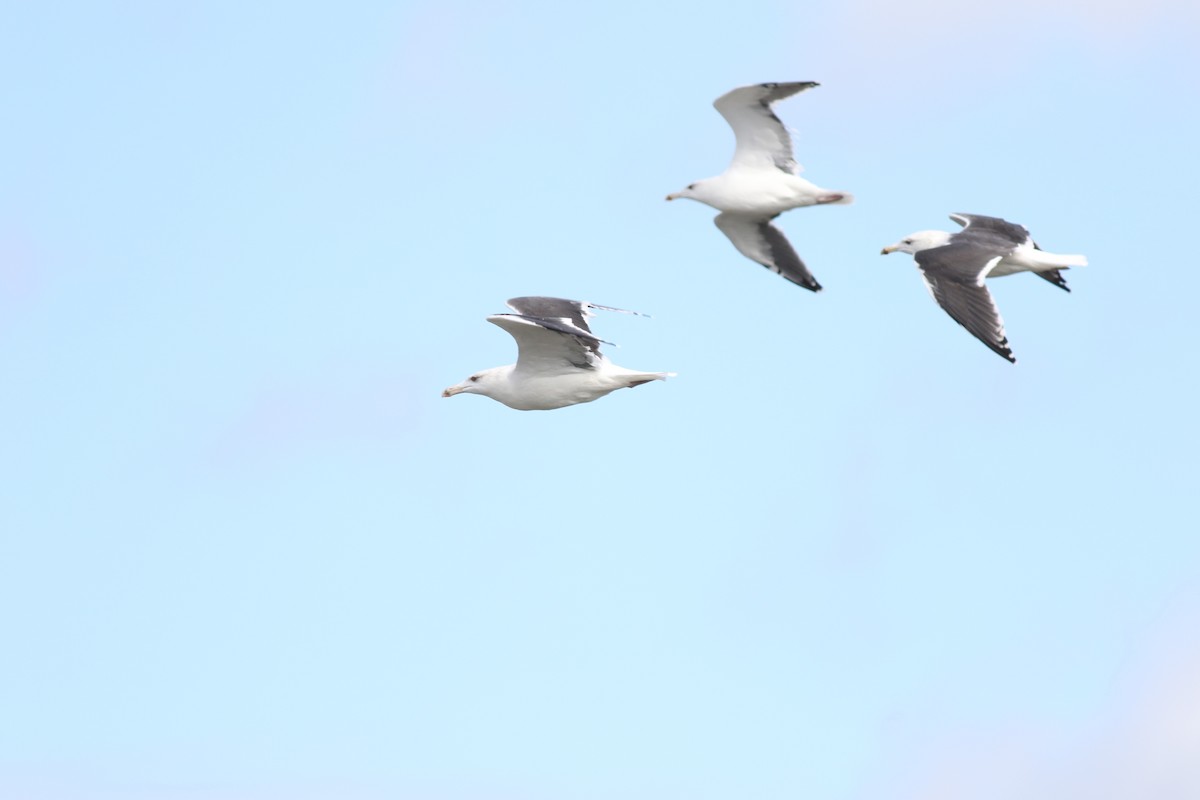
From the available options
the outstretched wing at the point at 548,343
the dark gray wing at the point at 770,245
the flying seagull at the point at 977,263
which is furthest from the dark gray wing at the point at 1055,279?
the outstretched wing at the point at 548,343

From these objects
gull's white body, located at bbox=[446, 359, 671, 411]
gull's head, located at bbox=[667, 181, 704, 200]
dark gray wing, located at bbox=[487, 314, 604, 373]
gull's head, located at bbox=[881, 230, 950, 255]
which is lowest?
gull's white body, located at bbox=[446, 359, 671, 411]

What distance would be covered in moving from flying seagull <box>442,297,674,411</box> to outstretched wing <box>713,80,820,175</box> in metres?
2.66

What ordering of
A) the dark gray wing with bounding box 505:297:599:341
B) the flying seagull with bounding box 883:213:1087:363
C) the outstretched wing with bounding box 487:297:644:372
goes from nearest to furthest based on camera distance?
the outstretched wing with bounding box 487:297:644:372 < the flying seagull with bounding box 883:213:1087:363 < the dark gray wing with bounding box 505:297:599:341

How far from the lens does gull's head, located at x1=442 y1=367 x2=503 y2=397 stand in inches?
928

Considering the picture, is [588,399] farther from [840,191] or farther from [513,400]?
[840,191]

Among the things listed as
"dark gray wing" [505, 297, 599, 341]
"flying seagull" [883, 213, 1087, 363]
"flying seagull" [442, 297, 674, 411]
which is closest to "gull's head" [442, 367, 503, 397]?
"flying seagull" [442, 297, 674, 411]

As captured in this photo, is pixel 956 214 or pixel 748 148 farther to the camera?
pixel 956 214

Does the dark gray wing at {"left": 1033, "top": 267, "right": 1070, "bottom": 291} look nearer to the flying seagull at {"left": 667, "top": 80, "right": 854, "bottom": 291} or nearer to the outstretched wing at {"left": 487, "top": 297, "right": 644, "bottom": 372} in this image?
the flying seagull at {"left": 667, "top": 80, "right": 854, "bottom": 291}

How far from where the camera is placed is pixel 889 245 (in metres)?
26.1

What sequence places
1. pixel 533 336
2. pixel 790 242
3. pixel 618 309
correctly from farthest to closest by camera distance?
pixel 790 242 → pixel 618 309 → pixel 533 336

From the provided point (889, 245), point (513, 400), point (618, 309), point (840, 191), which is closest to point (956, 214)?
point (889, 245)

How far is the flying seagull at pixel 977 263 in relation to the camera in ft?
76.0

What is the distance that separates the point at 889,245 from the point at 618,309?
13.2 feet

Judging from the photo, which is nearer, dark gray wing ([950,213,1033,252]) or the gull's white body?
the gull's white body
